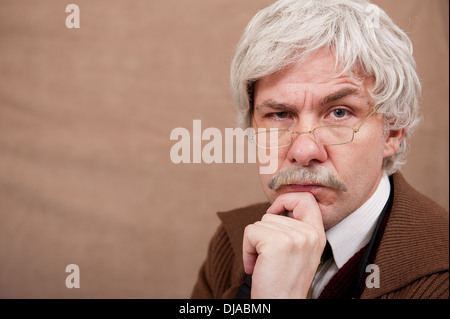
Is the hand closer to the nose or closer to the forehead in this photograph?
the nose

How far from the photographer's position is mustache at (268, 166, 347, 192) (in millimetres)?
831

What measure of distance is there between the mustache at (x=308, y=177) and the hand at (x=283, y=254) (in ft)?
0.26

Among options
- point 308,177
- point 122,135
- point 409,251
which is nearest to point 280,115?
point 308,177

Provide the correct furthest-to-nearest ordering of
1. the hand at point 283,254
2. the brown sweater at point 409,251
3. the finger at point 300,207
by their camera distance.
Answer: the brown sweater at point 409,251 → the finger at point 300,207 → the hand at point 283,254

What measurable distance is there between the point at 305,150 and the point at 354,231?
0.90 feet

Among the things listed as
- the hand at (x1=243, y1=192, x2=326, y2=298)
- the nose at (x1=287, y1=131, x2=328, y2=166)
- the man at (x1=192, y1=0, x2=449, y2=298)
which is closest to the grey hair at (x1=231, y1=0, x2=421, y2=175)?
the man at (x1=192, y1=0, x2=449, y2=298)

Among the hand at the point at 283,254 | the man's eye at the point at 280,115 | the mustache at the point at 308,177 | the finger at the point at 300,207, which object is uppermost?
the man's eye at the point at 280,115

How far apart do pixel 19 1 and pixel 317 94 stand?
0.64 m

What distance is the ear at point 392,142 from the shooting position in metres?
0.98

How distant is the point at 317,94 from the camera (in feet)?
2.68

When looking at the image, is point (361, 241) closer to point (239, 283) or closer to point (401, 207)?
point (401, 207)

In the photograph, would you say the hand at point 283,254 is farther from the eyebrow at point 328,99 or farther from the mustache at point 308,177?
the eyebrow at point 328,99

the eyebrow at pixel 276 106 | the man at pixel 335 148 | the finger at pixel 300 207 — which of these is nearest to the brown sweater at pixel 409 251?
the man at pixel 335 148
